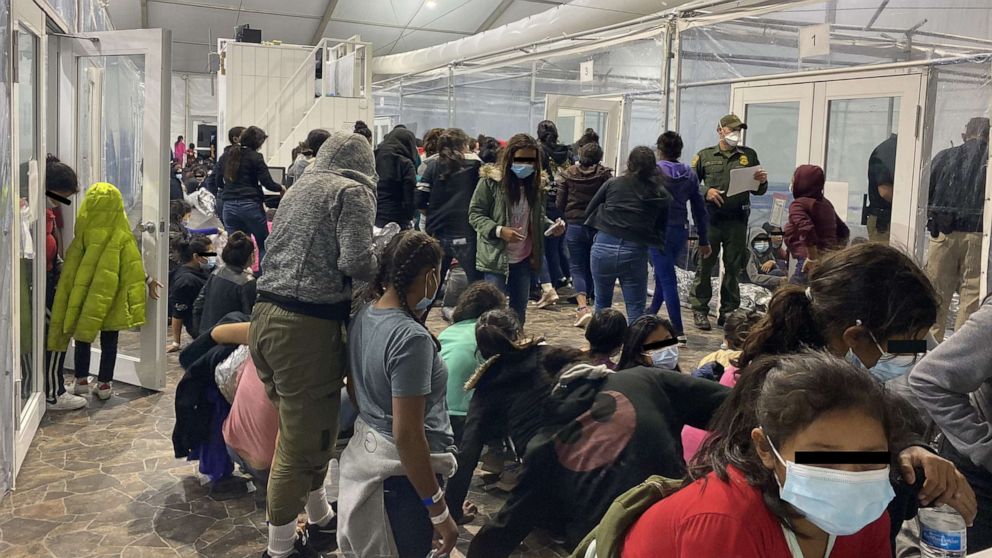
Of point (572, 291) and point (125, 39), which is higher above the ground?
point (125, 39)

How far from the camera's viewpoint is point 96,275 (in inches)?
167

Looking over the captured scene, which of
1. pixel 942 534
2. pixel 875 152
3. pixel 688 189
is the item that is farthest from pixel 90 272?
pixel 875 152

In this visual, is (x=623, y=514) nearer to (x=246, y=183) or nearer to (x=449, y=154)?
(x=449, y=154)

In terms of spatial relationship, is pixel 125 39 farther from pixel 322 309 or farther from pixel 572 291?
pixel 572 291

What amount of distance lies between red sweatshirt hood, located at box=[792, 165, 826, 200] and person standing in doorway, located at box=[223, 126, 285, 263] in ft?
12.4

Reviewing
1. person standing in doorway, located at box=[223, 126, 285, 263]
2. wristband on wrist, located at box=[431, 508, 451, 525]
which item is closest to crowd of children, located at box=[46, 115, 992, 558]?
wristband on wrist, located at box=[431, 508, 451, 525]

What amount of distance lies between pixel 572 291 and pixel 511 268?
319 centimetres

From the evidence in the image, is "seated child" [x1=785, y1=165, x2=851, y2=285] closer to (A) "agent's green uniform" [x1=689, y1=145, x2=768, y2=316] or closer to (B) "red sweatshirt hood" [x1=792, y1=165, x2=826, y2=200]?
(B) "red sweatshirt hood" [x1=792, y1=165, x2=826, y2=200]

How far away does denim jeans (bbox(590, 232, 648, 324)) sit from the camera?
5301mm

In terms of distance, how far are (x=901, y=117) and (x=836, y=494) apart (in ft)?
16.5

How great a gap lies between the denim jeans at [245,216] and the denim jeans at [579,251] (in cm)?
246

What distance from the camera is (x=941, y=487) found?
1461 millimetres

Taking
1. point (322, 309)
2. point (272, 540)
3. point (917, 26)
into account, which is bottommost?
point (272, 540)

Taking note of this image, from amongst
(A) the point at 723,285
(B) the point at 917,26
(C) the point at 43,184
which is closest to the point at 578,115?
(A) the point at 723,285
